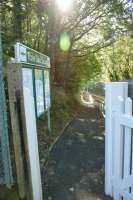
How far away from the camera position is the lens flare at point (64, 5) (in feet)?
37.0

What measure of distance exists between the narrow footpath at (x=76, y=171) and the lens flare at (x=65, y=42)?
8177 mm

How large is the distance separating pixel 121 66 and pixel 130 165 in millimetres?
22644

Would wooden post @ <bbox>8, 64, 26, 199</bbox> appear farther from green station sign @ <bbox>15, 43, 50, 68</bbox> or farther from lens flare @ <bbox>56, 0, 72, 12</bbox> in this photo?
lens flare @ <bbox>56, 0, 72, 12</bbox>

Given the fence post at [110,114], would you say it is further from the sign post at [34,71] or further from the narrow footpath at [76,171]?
the sign post at [34,71]

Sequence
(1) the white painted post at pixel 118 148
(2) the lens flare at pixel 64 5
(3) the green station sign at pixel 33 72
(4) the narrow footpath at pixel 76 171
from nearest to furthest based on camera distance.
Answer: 1. (1) the white painted post at pixel 118 148
2. (4) the narrow footpath at pixel 76 171
3. (3) the green station sign at pixel 33 72
4. (2) the lens flare at pixel 64 5

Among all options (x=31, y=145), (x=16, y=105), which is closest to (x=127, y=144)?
(x=31, y=145)

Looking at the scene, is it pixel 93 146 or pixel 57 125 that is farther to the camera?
pixel 57 125

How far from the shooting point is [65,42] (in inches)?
612

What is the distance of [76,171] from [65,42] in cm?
1157

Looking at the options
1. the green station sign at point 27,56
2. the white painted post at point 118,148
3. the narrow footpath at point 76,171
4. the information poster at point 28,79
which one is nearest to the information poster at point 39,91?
the green station sign at point 27,56

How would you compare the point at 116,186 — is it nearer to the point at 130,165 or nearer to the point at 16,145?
the point at 130,165

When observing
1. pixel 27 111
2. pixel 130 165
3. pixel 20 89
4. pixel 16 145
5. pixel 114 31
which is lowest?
pixel 130 165

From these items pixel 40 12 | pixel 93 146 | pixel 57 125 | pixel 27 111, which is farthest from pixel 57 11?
pixel 27 111

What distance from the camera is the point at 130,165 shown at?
3.56 metres
